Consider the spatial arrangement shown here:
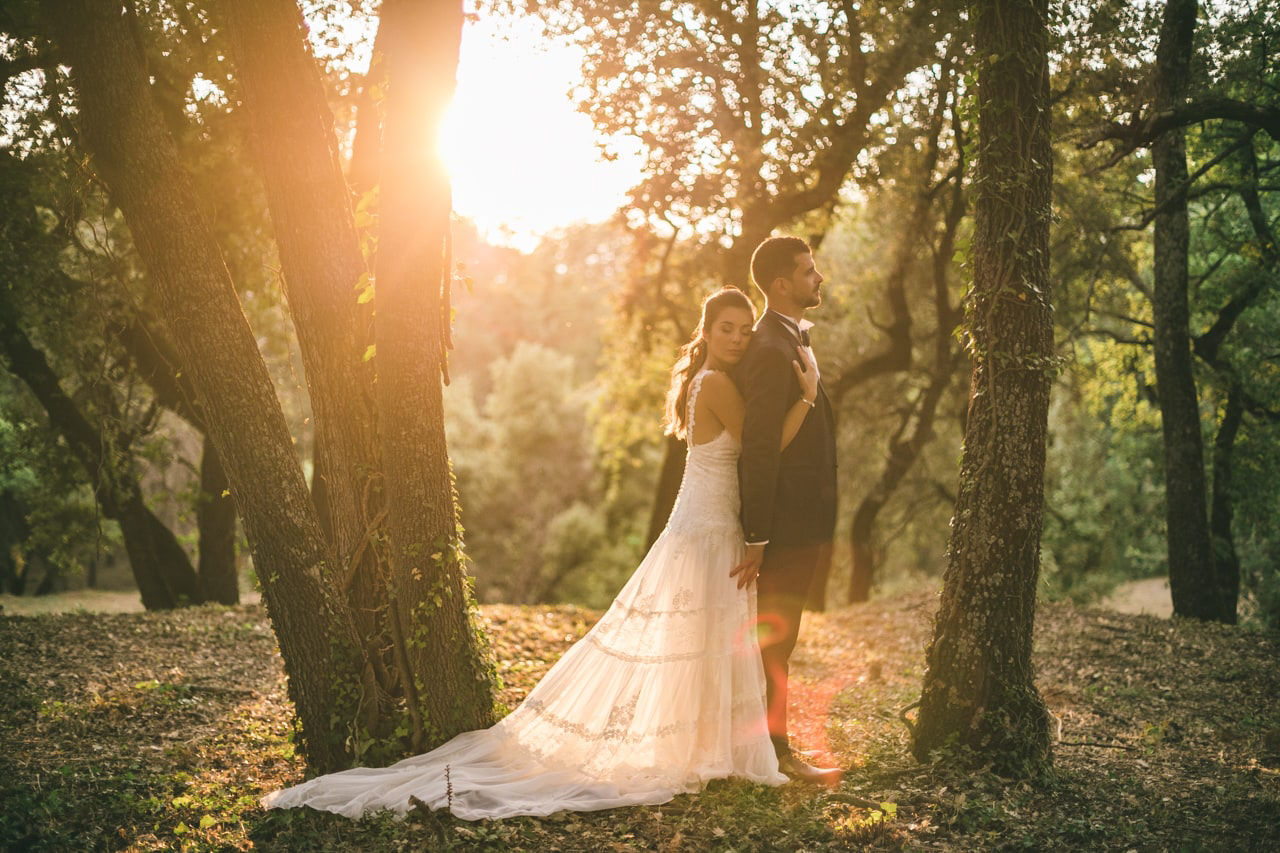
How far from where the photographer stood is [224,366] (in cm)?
557

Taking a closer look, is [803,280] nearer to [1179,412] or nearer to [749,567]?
[749,567]

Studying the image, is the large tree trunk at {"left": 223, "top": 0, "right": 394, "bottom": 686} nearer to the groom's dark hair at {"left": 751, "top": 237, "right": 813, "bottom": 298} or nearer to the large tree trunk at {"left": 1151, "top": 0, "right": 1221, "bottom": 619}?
the groom's dark hair at {"left": 751, "top": 237, "right": 813, "bottom": 298}

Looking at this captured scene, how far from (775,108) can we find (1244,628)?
8.14m

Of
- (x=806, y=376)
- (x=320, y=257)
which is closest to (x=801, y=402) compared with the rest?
(x=806, y=376)

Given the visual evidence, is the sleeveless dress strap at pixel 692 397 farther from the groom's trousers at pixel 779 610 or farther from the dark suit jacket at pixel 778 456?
the groom's trousers at pixel 779 610

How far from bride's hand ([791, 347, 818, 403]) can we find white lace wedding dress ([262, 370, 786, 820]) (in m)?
0.55

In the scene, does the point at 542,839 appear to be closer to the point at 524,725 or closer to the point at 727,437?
the point at 524,725

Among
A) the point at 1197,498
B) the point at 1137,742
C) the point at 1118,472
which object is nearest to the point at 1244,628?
the point at 1197,498

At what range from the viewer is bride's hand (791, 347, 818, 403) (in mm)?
5293

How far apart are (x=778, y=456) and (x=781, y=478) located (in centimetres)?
19

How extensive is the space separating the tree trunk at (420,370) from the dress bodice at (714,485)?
1.46 m

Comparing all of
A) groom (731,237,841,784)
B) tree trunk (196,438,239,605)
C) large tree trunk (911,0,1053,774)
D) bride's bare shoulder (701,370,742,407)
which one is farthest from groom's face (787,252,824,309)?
tree trunk (196,438,239,605)

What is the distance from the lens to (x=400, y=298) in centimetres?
538

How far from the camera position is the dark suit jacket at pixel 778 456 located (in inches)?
205
